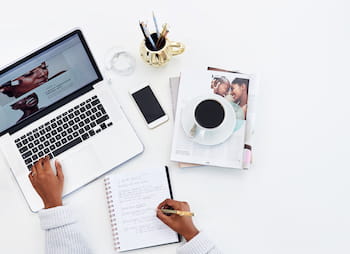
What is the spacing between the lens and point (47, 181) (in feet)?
3.05

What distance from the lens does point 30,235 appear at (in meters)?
0.97

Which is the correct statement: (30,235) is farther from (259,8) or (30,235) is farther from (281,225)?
(259,8)

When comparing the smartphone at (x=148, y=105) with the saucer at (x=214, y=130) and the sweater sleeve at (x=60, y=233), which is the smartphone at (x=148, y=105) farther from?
the sweater sleeve at (x=60, y=233)

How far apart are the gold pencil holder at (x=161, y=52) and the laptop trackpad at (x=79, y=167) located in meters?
0.29

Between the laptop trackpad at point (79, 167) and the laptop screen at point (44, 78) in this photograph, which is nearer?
the laptop screen at point (44, 78)

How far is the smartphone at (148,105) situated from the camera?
0.99 metres

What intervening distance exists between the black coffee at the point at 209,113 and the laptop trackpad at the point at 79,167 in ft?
0.98

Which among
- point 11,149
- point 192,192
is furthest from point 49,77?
point 192,192

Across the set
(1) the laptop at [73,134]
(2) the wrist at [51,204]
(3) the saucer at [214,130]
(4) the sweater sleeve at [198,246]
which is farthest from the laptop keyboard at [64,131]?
(4) the sweater sleeve at [198,246]

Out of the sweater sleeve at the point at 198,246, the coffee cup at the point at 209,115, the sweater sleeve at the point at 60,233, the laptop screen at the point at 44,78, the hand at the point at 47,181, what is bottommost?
the sweater sleeve at the point at 198,246

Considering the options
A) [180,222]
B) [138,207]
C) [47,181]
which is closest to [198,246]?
[180,222]

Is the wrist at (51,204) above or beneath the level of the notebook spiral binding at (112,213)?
above

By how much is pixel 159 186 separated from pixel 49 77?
40cm

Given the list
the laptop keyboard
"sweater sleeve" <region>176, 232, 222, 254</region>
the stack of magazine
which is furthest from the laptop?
"sweater sleeve" <region>176, 232, 222, 254</region>
